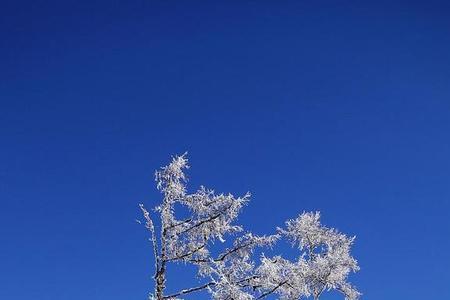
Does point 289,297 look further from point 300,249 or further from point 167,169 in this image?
point 300,249

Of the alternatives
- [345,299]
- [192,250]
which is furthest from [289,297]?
[345,299]

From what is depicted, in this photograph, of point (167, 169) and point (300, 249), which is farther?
point (300, 249)

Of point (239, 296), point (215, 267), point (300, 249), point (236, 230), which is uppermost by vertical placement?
point (300, 249)

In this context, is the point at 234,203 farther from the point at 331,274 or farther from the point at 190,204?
the point at 331,274

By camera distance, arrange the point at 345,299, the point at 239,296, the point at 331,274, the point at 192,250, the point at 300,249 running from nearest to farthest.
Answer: the point at 239,296 < the point at 192,250 < the point at 331,274 < the point at 345,299 < the point at 300,249

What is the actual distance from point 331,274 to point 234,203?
783 centimetres

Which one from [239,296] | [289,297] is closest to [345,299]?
[289,297]

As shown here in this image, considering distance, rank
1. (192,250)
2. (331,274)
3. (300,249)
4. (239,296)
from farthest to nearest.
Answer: (300,249) < (331,274) < (192,250) < (239,296)

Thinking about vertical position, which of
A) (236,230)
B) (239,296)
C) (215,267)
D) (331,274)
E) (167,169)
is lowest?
(239,296)

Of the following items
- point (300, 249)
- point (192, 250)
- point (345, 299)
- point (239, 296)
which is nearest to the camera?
point (239, 296)

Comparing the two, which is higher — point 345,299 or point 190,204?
point 345,299

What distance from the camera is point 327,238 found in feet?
74.8

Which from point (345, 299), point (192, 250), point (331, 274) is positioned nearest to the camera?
point (192, 250)

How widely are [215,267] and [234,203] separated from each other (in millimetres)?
1373
